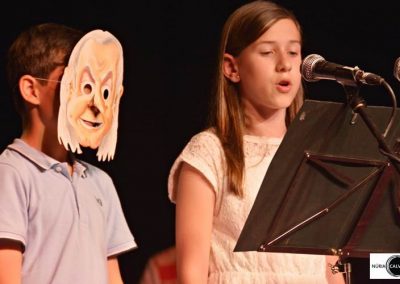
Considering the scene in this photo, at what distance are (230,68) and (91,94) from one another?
0.55 m

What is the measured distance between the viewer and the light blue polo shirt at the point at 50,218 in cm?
225

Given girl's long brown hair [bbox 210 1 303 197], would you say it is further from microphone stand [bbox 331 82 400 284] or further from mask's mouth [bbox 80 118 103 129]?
microphone stand [bbox 331 82 400 284]

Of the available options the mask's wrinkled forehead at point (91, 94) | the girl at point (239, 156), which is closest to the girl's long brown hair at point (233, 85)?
the girl at point (239, 156)

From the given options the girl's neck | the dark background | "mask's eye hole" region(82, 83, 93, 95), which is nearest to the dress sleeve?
the girl's neck

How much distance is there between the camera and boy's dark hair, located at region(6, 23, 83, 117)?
2422mm

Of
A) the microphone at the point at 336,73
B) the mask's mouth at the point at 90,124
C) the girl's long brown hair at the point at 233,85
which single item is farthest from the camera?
the girl's long brown hair at the point at 233,85

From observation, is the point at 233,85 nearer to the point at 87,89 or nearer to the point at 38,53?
the point at 87,89

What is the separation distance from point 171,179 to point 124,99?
81 centimetres

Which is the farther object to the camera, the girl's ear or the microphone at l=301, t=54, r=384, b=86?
the girl's ear

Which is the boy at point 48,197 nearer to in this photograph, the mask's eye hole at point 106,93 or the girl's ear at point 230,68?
the mask's eye hole at point 106,93

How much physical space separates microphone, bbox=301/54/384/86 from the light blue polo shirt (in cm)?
70

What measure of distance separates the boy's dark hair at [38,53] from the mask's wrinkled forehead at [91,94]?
0.05 metres

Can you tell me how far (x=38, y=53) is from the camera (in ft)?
7.95

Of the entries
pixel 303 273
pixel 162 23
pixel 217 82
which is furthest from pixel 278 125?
pixel 162 23
